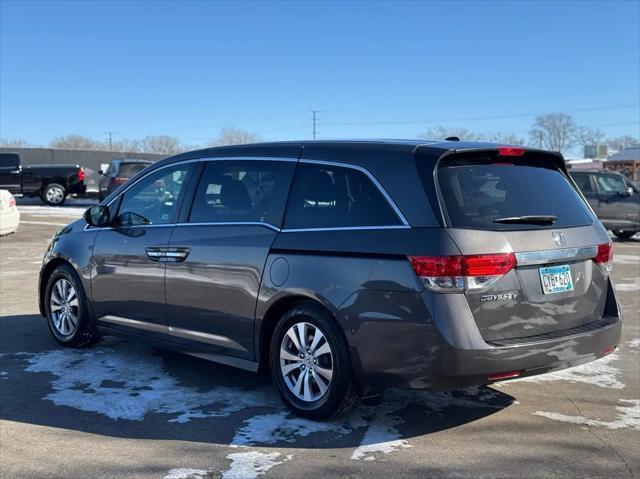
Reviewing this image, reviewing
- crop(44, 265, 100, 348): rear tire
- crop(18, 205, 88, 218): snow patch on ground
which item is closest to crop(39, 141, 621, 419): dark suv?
crop(44, 265, 100, 348): rear tire

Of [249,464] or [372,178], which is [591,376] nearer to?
[372,178]

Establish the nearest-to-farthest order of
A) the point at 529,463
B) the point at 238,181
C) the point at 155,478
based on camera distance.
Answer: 1. the point at 155,478
2. the point at 529,463
3. the point at 238,181

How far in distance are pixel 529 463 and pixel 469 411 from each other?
914mm

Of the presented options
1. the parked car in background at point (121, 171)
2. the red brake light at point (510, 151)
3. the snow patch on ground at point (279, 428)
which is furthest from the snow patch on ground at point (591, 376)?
the parked car in background at point (121, 171)

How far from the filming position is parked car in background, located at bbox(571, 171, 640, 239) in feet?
58.1

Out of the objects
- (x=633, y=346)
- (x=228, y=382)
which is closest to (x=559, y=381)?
(x=633, y=346)

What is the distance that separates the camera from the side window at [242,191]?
16.1ft

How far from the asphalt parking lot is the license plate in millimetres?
941

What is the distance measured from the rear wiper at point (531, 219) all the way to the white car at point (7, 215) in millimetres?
13791

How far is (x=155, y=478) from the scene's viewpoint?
3725 millimetres

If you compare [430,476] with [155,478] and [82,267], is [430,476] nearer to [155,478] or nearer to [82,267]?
[155,478]

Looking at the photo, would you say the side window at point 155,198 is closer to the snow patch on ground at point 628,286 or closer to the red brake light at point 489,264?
the red brake light at point 489,264

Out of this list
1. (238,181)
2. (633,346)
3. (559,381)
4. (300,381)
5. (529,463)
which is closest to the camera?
(529,463)

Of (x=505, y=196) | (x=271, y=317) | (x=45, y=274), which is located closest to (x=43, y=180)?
(x=45, y=274)
